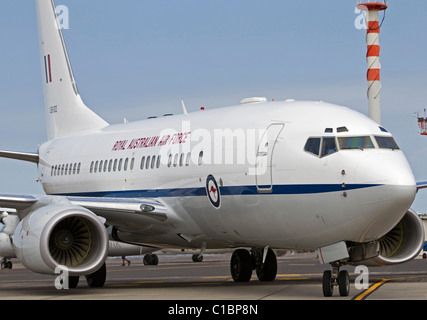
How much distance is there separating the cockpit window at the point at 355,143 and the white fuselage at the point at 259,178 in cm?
10

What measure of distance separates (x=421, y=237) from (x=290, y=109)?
4749 millimetres

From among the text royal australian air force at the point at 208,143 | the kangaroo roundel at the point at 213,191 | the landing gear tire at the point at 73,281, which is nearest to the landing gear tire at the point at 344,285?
the text royal australian air force at the point at 208,143

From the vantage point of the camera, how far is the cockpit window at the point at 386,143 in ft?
57.5

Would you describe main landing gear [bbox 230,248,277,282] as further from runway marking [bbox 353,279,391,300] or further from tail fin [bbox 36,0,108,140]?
tail fin [bbox 36,0,108,140]

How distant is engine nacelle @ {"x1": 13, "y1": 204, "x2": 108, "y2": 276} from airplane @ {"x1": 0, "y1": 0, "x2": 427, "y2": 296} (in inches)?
1.0

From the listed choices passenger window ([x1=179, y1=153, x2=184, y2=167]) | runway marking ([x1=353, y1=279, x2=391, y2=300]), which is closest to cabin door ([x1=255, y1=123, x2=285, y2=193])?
runway marking ([x1=353, y1=279, x2=391, y2=300])

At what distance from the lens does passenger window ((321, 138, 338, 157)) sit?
17.4 m

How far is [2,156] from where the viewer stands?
28734 mm

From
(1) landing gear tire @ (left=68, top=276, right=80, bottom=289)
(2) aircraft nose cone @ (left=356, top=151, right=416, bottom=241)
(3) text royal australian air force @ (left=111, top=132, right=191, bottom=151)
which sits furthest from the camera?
(1) landing gear tire @ (left=68, top=276, right=80, bottom=289)

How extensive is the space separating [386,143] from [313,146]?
147 centimetres

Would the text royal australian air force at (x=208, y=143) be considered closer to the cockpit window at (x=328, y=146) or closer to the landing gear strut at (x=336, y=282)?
the cockpit window at (x=328, y=146)

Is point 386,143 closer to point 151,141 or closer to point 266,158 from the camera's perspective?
point 266,158

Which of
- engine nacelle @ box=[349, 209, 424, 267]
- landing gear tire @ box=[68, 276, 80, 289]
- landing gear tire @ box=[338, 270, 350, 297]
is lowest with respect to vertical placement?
landing gear tire @ box=[68, 276, 80, 289]
